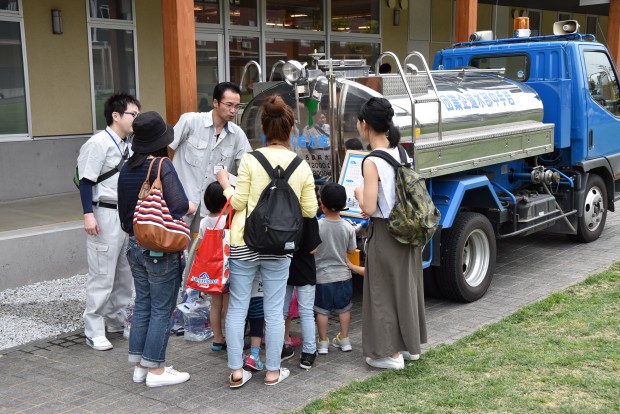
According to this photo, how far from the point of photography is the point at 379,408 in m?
4.16

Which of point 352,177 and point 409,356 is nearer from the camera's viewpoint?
point 409,356

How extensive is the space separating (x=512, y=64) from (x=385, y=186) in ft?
14.2

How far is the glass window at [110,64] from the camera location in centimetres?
1031

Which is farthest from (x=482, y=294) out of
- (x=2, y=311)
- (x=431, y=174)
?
(x=2, y=311)

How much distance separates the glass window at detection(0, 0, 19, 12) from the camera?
918 centimetres

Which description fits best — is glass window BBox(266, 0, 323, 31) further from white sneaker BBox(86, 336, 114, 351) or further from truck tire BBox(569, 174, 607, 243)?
white sneaker BBox(86, 336, 114, 351)

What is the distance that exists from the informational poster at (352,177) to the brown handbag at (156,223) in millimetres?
1491

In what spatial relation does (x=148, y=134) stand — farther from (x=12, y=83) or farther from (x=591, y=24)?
(x=591, y=24)

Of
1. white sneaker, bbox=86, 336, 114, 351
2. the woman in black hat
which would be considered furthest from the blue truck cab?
white sneaker, bbox=86, 336, 114, 351

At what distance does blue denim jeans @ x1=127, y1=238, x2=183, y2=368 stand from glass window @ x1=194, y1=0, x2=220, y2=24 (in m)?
8.12

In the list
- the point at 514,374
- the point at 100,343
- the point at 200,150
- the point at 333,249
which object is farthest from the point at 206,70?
the point at 514,374

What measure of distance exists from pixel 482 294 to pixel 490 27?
1321 cm

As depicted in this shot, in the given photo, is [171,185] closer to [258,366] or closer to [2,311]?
[258,366]

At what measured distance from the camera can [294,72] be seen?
5613 millimetres
